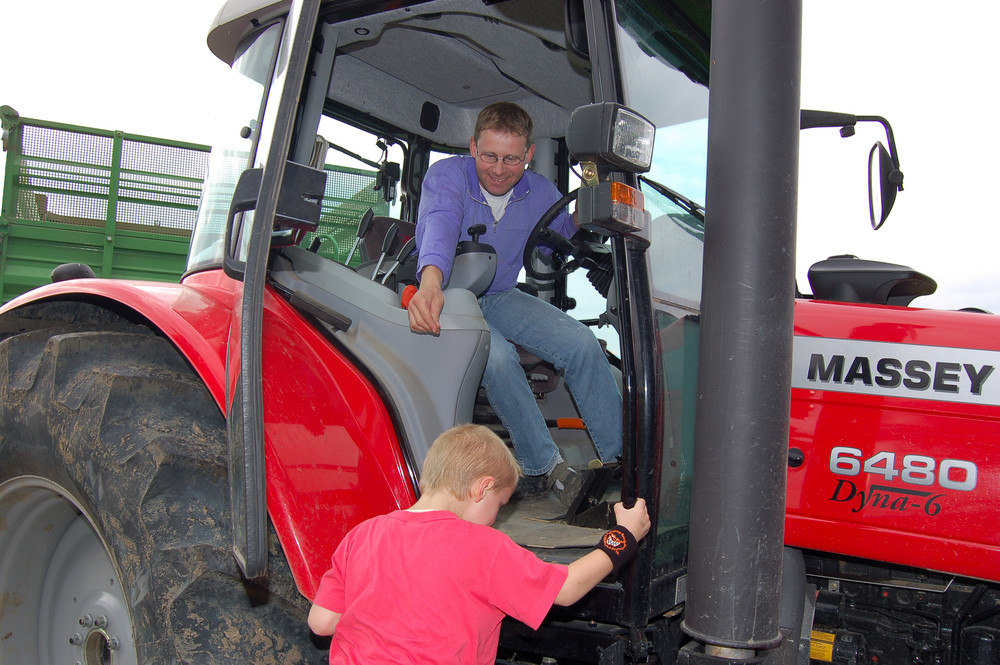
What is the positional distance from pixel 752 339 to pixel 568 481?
109 cm

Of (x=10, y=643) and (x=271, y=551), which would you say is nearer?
(x=271, y=551)

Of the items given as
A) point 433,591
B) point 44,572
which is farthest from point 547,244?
point 44,572

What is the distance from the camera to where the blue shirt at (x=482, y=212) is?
2334 millimetres

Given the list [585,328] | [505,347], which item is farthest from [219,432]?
[585,328]

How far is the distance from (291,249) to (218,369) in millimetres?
443

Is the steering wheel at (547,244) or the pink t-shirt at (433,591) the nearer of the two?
the pink t-shirt at (433,591)

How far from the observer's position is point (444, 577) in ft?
4.81

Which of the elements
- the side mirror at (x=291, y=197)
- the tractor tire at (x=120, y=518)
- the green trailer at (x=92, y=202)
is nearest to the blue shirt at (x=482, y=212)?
the side mirror at (x=291, y=197)

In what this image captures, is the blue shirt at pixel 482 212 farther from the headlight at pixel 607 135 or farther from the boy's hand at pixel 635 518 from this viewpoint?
the boy's hand at pixel 635 518

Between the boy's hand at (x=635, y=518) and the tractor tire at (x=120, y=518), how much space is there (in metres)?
0.70

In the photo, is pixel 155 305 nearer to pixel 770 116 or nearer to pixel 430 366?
pixel 430 366

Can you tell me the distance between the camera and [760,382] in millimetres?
1357

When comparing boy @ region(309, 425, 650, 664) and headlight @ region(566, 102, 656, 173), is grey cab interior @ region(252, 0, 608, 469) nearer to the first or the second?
boy @ region(309, 425, 650, 664)

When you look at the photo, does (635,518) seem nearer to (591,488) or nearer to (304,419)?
(591,488)
